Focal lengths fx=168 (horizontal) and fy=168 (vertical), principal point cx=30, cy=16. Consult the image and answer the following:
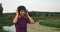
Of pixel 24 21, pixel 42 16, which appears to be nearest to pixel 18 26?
pixel 24 21

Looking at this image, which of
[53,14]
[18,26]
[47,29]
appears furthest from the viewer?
[47,29]

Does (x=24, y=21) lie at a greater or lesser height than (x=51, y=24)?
greater

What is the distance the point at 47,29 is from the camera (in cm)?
353

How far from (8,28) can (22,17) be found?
2.39m

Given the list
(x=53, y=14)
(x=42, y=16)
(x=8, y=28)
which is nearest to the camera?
(x=42, y=16)

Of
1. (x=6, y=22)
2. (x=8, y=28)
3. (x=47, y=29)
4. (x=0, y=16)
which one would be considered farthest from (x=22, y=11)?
(x=47, y=29)

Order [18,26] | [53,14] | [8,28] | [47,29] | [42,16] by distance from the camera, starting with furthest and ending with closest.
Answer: [47,29] → [8,28] → [53,14] → [42,16] → [18,26]

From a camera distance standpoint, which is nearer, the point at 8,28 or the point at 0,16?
the point at 0,16

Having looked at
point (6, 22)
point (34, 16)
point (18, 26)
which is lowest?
point (6, 22)

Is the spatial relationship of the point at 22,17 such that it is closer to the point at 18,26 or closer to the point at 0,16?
the point at 18,26

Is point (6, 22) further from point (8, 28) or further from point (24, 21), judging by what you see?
point (24, 21)

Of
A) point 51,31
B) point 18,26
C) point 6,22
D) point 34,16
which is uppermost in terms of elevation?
point 18,26

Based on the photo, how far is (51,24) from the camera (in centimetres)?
369

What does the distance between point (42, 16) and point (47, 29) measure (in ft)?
2.88
